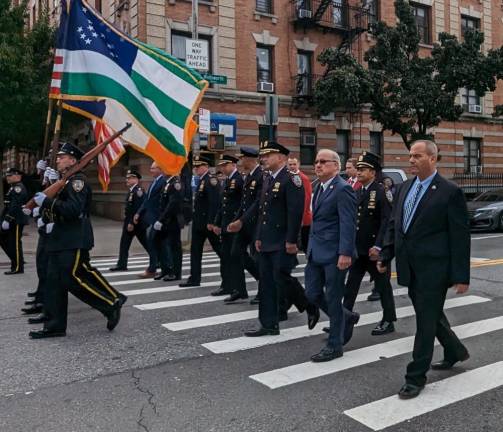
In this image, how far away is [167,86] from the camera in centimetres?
714

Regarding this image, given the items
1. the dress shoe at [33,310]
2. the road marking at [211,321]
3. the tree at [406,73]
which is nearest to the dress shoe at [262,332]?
the road marking at [211,321]

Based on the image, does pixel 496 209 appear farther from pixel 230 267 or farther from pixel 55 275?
pixel 55 275

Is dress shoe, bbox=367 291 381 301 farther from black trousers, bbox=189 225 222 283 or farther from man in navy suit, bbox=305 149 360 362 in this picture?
man in navy suit, bbox=305 149 360 362

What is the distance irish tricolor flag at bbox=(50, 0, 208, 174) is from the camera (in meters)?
6.44

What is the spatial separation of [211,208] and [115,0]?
1656cm

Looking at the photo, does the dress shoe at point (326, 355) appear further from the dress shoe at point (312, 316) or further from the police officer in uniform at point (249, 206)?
the police officer in uniform at point (249, 206)

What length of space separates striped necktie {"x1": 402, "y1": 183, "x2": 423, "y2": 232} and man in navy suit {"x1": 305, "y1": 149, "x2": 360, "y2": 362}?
0.67 metres

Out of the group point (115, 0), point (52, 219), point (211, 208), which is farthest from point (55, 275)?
point (115, 0)

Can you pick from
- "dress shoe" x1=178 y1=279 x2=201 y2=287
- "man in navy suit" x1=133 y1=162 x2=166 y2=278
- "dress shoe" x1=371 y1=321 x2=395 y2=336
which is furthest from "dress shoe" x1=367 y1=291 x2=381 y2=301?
"man in navy suit" x1=133 y1=162 x2=166 y2=278

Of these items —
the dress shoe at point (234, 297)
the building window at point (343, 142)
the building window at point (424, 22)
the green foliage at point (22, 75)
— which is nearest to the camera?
the dress shoe at point (234, 297)

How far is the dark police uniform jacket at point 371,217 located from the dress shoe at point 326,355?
1555 millimetres

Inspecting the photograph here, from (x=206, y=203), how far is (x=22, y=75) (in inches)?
562

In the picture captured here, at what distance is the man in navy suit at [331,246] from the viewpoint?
4996 mm

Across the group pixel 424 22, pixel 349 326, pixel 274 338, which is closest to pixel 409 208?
pixel 349 326
